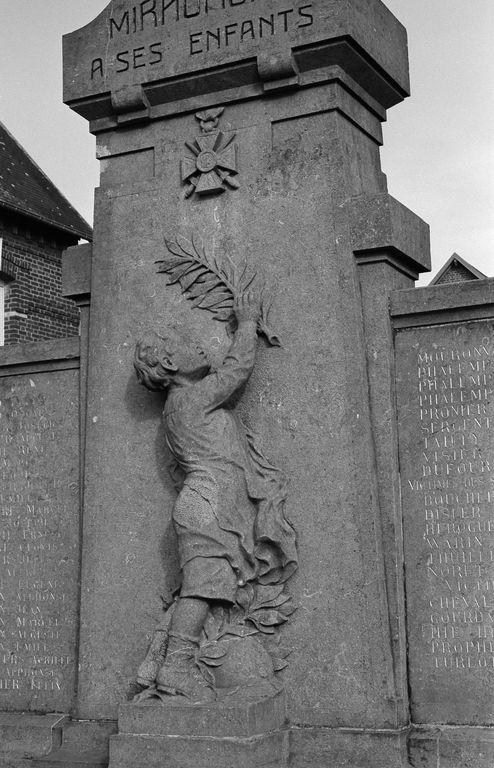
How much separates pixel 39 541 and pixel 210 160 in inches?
115

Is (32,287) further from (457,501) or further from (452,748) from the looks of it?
(452,748)

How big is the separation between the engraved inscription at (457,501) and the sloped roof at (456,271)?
2206 centimetres

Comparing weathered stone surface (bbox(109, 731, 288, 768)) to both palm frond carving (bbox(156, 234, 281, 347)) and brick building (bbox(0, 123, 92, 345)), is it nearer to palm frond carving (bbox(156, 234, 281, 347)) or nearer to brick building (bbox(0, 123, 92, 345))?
palm frond carving (bbox(156, 234, 281, 347))

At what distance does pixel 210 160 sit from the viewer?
7.50 metres

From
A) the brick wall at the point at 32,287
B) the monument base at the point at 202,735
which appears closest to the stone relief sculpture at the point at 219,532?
the monument base at the point at 202,735

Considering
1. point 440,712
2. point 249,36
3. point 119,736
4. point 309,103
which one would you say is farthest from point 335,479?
point 249,36

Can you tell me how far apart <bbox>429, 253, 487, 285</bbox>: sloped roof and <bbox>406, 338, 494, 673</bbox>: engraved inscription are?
22.1 metres

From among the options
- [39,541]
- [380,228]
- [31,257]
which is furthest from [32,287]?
[380,228]

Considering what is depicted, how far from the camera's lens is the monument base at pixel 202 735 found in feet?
20.3

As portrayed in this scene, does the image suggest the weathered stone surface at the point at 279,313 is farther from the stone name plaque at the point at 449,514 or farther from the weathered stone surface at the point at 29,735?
the weathered stone surface at the point at 29,735

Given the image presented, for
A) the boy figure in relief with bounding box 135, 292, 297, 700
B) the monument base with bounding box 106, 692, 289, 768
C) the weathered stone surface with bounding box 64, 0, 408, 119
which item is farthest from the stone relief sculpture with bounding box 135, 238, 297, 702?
the weathered stone surface with bounding box 64, 0, 408, 119

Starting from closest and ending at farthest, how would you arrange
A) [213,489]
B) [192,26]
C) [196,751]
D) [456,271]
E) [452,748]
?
[196,751] → [452,748] → [213,489] → [192,26] → [456,271]

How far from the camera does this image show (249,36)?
7445mm

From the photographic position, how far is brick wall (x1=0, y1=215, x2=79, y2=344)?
2053 cm
